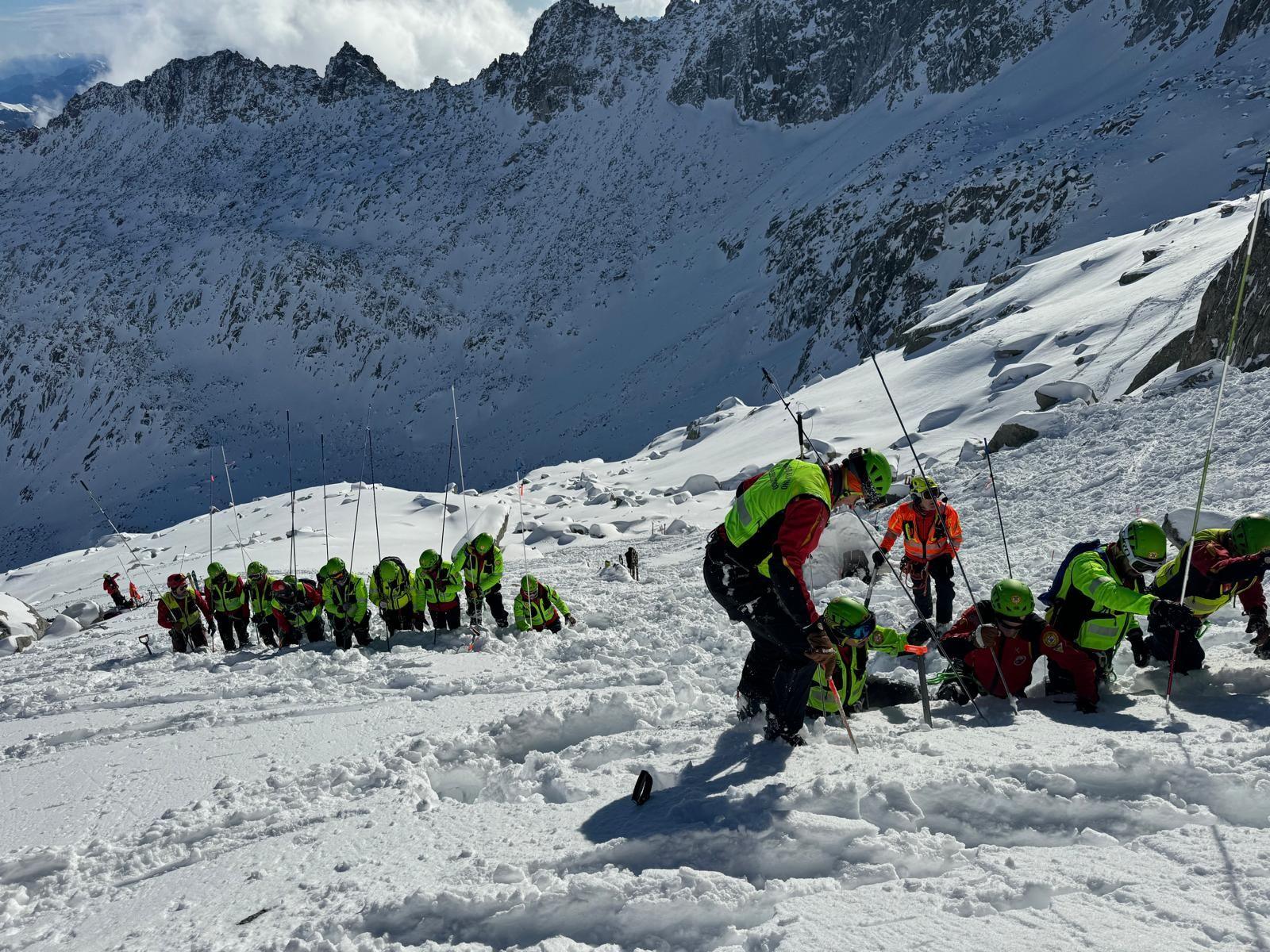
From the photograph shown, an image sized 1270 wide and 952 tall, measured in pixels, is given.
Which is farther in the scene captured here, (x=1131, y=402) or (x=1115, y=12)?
(x=1115, y=12)

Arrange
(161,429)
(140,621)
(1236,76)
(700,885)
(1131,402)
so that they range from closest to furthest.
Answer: (700,885) → (1131,402) → (140,621) → (1236,76) → (161,429)

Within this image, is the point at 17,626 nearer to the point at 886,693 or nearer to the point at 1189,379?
the point at 886,693

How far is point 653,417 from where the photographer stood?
54.8m

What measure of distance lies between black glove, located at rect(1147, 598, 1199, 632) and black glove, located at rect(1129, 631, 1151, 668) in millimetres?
853

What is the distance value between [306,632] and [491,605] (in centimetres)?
264

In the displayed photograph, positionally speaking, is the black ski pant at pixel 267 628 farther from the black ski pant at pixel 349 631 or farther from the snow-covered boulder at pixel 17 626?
the snow-covered boulder at pixel 17 626

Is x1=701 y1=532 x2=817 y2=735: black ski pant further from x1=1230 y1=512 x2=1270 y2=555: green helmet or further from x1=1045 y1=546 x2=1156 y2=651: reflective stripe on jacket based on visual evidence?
x1=1230 y1=512 x2=1270 y2=555: green helmet

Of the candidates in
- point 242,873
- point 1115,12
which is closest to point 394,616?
point 242,873

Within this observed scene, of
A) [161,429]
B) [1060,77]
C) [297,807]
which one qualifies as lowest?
[297,807]

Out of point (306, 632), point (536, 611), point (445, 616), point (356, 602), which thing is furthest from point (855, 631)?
point (306, 632)

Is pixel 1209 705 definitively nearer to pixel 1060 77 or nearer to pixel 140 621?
pixel 140 621

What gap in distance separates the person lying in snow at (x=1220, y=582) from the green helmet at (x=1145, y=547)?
0.77ft

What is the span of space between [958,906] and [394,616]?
29.3ft

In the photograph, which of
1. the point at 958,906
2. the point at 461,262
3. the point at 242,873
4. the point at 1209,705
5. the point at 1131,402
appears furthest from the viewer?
the point at 461,262
